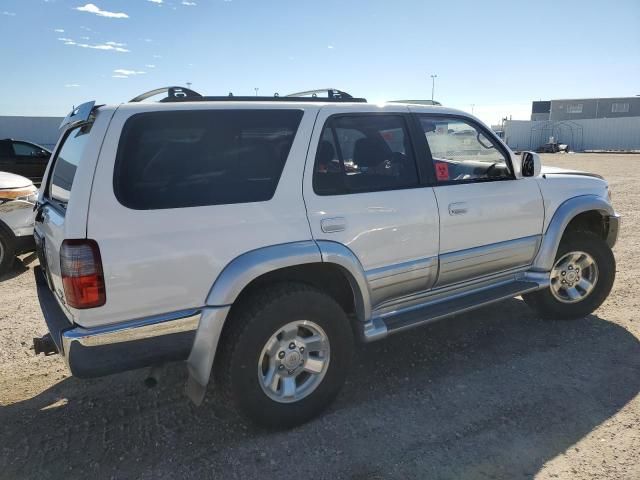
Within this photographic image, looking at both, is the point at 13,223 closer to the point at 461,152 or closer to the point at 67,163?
the point at 67,163

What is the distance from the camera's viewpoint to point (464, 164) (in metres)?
3.96

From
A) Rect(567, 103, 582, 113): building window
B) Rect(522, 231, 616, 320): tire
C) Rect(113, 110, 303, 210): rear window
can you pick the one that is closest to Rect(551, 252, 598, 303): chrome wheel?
Rect(522, 231, 616, 320): tire

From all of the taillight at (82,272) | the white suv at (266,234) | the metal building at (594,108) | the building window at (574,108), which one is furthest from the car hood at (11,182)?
the building window at (574,108)

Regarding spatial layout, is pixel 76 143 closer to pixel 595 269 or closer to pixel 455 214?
pixel 455 214

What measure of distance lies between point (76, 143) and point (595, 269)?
4343 millimetres

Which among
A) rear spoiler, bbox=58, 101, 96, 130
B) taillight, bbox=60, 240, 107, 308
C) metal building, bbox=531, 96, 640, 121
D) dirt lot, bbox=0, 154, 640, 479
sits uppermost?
metal building, bbox=531, 96, 640, 121

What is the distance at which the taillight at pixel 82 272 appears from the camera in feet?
7.65

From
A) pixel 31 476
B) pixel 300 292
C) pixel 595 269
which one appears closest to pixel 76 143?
pixel 300 292

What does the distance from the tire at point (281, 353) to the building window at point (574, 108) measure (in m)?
63.3

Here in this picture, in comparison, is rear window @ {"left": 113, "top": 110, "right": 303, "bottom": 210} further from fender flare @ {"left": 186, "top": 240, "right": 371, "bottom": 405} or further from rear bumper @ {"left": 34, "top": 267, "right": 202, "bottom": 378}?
rear bumper @ {"left": 34, "top": 267, "right": 202, "bottom": 378}

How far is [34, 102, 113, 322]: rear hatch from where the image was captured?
235cm

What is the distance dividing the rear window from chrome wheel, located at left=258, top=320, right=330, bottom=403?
0.84 m

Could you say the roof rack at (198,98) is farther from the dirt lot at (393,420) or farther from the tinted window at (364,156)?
the dirt lot at (393,420)

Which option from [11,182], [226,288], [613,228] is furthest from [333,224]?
[11,182]
